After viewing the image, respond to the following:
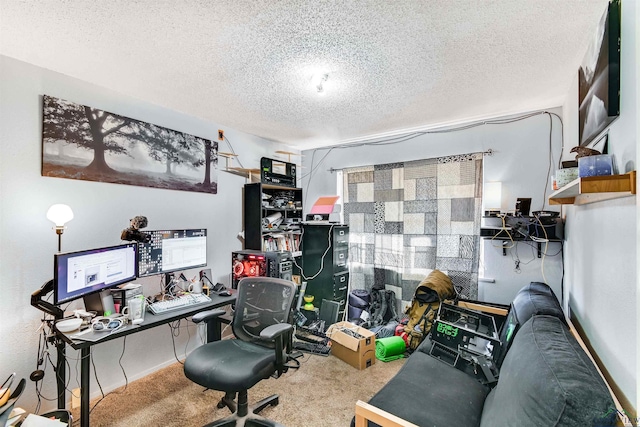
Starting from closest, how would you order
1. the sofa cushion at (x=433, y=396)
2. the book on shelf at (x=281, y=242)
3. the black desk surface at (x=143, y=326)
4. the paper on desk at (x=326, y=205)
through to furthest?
the sofa cushion at (x=433, y=396) < the black desk surface at (x=143, y=326) < the book on shelf at (x=281, y=242) < the paper on desk at (x=326, y=205)

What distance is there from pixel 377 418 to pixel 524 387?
59cm

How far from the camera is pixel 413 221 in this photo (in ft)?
11.2

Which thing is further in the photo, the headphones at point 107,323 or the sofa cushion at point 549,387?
the headphones at point 107,323

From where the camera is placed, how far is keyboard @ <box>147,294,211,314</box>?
2.05 m

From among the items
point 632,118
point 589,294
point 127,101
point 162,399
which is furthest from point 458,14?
point 162,399

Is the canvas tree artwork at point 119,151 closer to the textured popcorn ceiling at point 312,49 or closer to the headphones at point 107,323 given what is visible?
the textured popcorn ceiling at point 312,49

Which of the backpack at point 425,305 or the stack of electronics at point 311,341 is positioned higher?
the backpack at point 425,305

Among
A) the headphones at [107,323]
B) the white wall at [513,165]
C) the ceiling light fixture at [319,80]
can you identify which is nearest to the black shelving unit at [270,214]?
the ceiling light fixture at [319,80]

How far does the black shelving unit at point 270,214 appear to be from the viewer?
325 cm

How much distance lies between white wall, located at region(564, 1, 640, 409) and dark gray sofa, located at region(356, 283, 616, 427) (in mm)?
131

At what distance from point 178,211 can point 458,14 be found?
2.73 metres

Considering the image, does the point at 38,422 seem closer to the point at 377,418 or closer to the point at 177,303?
the point at 177,303

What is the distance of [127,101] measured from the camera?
2406mm

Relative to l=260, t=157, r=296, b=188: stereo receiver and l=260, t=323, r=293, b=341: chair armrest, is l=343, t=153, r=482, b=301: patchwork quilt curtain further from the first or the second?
l=260, t=323, r=293, b=341: chair armrest
